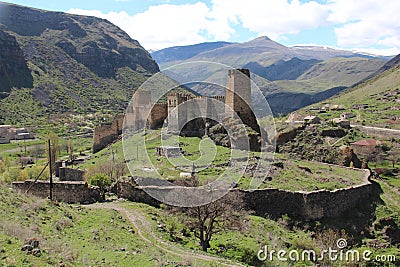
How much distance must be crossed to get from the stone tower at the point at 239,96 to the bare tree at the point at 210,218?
651 inches

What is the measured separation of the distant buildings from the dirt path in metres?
62.2

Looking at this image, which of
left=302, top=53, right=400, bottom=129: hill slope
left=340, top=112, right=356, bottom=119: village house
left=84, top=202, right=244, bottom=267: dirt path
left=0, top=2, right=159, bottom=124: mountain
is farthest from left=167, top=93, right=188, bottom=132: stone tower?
left=0, top=2, right=159, bottom=124: mountain

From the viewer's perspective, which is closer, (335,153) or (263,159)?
(263,159)

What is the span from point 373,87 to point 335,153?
328 feet

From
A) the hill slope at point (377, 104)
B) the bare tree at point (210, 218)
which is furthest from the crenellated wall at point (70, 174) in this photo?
the hill slope at point (377, 104)

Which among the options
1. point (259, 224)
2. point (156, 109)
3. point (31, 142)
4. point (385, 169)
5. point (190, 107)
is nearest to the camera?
point (259, 224)

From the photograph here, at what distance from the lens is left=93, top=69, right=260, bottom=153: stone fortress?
3216 centimetres

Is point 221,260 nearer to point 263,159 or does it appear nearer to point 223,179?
point 223,179

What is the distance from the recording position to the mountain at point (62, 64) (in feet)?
334

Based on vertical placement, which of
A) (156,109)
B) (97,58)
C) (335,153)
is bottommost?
(335,153)

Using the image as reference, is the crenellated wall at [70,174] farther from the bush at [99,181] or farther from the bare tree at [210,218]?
the bare tree at [210,218]

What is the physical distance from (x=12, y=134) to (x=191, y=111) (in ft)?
175

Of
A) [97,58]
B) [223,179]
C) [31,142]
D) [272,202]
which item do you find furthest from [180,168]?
[97,58]

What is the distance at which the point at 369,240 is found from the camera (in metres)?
19.6
